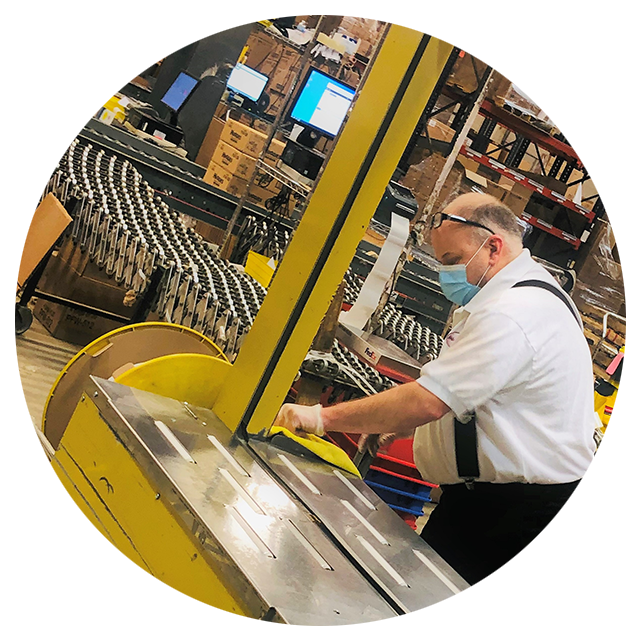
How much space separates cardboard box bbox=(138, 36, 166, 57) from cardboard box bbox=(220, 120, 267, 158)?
11.2 feet

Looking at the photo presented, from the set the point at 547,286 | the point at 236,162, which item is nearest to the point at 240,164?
the point at 236,162

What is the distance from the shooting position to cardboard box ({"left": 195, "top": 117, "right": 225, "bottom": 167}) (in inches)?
263

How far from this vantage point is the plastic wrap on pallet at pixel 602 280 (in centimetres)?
658

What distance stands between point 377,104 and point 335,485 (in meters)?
0.86

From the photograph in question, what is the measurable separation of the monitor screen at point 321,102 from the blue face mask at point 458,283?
9.81 ft

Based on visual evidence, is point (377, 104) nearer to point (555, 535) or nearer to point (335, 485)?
point (335, 485)

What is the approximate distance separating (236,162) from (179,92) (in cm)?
88

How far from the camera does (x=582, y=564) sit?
4.79m

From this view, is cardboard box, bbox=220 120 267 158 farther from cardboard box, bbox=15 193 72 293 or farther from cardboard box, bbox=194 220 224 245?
cardboard box, bbox=15 193 72 293

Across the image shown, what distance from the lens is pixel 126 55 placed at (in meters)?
8.84

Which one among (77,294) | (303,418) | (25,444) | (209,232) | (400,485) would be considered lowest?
(77,294)

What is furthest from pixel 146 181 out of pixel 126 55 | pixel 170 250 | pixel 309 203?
pixel 126 55

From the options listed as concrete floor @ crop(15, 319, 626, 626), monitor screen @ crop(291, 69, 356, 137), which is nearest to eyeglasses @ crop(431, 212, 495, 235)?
concrete floor @ crop(15, 319, 626, 626)

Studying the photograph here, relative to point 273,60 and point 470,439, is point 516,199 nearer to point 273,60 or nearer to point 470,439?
point 273,60
